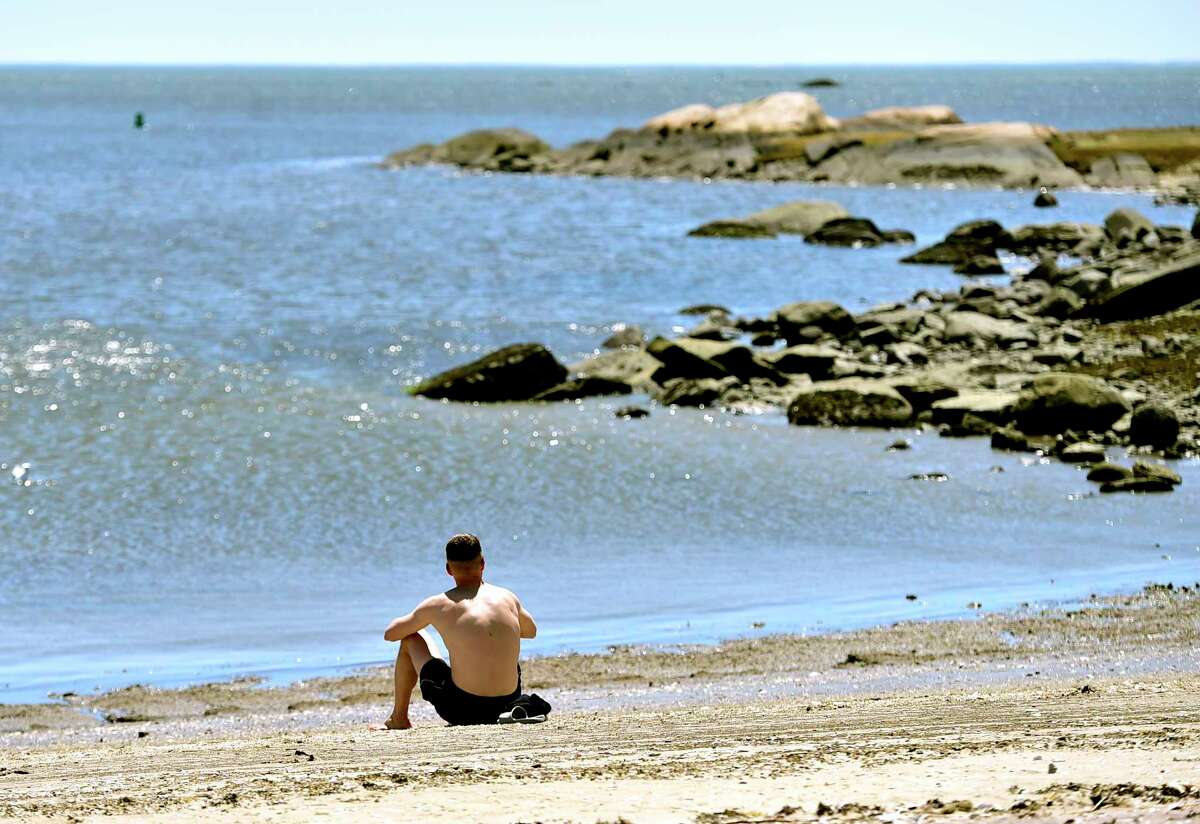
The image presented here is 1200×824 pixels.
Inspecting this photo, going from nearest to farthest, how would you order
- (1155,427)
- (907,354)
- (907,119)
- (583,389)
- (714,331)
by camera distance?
(1155,427), (583,389), (907,354), (714,331), (907,119)

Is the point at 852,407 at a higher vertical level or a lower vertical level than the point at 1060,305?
lower

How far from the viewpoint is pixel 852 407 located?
71.4 ft

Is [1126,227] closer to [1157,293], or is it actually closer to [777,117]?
[1157,293]

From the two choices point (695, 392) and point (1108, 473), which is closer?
point (1108, 473)

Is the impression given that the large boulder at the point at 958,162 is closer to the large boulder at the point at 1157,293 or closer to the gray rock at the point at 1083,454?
the large boulder at the point at 1157,293

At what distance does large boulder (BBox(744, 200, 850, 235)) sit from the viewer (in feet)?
156

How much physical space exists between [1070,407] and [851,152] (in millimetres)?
50593

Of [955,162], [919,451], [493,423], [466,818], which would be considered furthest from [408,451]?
[955,162]

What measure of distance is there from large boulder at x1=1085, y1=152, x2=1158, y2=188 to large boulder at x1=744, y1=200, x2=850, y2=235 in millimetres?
18745

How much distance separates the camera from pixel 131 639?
13.4 metres

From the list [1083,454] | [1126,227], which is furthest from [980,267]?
[1083,454]

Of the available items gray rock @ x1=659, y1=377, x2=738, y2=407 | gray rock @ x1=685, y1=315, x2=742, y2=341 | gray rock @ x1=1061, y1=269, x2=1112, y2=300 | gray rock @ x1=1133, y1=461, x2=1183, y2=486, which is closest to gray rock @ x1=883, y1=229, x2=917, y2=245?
gray rock @ x1=1061, y1=269, x2=1112, y2=300

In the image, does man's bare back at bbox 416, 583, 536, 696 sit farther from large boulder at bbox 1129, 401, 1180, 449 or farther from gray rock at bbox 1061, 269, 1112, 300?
gray rock at bbox 1061, 269, 1112, 300

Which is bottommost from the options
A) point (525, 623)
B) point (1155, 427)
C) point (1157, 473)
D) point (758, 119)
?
point (1157, 473)
